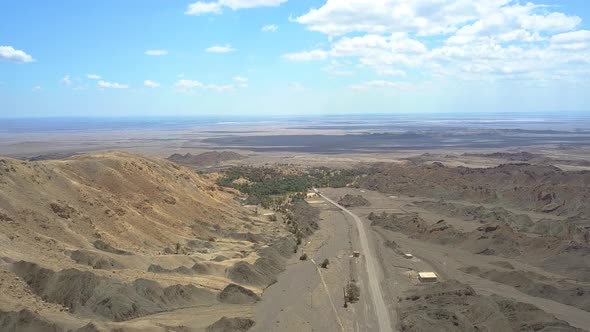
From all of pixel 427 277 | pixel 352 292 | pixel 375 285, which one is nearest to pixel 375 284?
pixel 375 285

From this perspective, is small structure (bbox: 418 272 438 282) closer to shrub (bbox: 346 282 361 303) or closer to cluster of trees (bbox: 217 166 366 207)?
shrub (bbox: 346 282 361 303)

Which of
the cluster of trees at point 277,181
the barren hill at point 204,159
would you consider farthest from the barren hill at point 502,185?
the barren hill at point 204,159

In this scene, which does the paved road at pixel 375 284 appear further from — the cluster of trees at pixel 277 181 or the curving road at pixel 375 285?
the cluster of trees at pixel 277 181

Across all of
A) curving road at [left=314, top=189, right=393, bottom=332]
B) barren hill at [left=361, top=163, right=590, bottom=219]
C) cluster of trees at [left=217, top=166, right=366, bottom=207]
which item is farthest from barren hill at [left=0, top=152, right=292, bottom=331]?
barren hill at [left=361, top=163, right=590, bottom=219]

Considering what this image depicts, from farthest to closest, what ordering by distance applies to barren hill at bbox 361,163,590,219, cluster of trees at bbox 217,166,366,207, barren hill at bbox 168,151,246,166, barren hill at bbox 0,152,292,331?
barren hill at bbox 168,151,246,166, cluster of trees at bbox 217,166,366,207, barren hill at bbox 361,163,590,219, barren hill at bbox 0,152,292,331

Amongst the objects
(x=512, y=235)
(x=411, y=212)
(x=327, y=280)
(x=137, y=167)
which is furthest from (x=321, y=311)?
(x=411, y=212)

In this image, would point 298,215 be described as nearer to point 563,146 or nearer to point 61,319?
point 61,319

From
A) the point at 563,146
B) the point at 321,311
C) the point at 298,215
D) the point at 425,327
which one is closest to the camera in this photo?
the point at 425,327

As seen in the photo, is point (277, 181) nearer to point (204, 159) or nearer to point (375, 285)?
point (204, 159)
